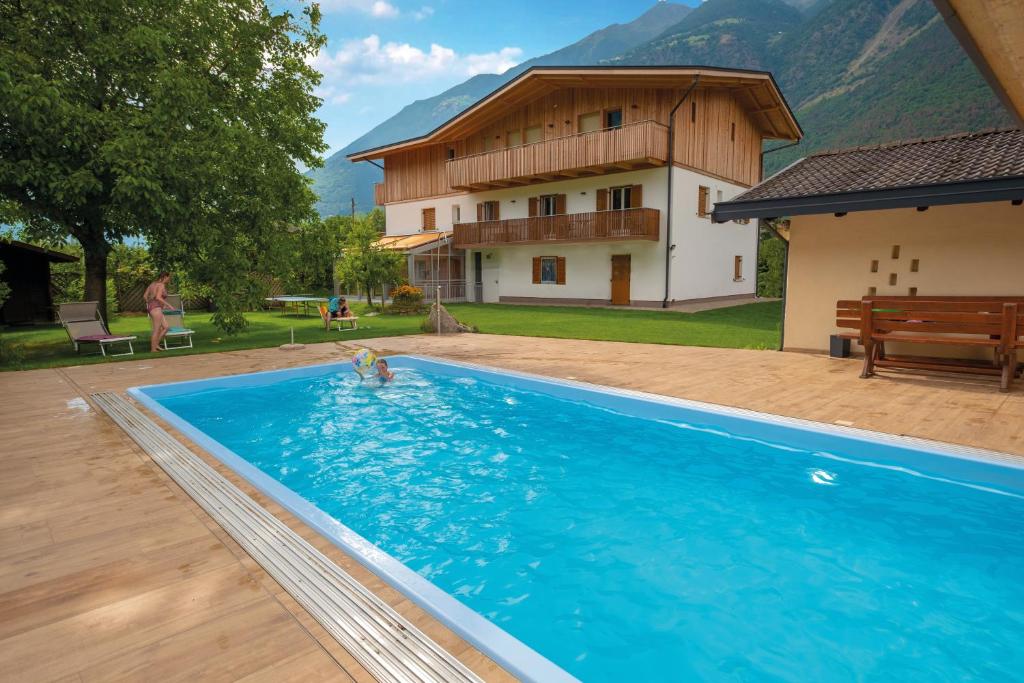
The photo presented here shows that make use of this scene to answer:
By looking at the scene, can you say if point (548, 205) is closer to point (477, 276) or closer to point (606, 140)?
point (606, 140)

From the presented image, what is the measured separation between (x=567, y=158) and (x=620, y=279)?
5.57 metres

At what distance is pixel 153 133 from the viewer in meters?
10.6

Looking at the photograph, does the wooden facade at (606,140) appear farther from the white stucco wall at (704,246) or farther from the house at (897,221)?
the house at (897,221)

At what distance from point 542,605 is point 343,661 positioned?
4.82 feet

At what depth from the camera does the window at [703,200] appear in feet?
77.2

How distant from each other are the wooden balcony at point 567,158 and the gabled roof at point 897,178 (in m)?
10.2

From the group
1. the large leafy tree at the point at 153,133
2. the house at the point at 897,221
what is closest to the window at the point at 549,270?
the large leafy tree at the point at 153,133

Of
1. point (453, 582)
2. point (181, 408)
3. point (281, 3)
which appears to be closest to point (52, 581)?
point (453, 582)

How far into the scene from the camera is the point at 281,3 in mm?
14922

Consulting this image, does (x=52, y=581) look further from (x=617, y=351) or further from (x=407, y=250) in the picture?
(x=407, y=250)

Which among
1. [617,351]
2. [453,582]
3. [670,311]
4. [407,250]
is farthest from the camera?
[407,250]

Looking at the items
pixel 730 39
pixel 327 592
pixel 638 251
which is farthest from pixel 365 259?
pixel 730 39

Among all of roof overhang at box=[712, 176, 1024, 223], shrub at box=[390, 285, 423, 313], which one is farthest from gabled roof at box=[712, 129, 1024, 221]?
shrub at box=[390, 285, 423, 313]

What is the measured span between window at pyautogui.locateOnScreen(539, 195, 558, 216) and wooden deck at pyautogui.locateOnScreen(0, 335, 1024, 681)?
18876 millimetres
